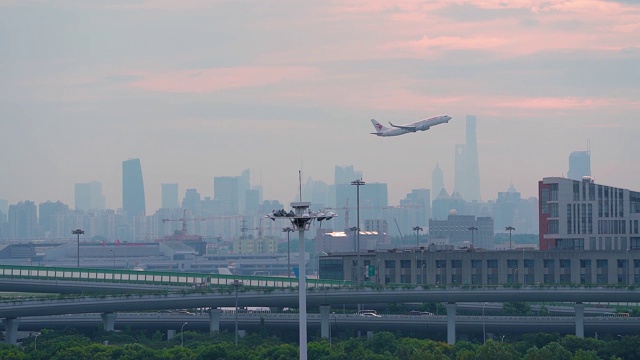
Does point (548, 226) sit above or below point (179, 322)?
above

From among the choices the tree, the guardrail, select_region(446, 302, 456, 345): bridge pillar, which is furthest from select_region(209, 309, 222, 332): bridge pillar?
the tree

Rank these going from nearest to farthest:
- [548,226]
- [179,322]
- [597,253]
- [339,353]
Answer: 1. [339,353]
2. [179,322]
3. [597,253]
4. [548,226]

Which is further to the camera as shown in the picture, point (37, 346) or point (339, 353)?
point (37, 346)

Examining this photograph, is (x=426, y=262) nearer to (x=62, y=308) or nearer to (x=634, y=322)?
(x=634, y=322)

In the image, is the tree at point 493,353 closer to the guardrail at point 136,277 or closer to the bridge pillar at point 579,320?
the bridge pillar at point 579,320

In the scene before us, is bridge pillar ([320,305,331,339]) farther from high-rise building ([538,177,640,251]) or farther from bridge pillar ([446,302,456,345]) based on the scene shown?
high-rise building ([538,177,640,251])

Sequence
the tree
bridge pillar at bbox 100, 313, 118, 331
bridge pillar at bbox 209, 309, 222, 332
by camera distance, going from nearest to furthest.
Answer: the tree, bridge pillar at bbox 100, 313, 118, 331, bridge pillar at bbox 209, 309, 222, 332

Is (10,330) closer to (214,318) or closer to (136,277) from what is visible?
(214,318)

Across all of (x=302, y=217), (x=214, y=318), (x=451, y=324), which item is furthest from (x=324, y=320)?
(x=302, y=217)

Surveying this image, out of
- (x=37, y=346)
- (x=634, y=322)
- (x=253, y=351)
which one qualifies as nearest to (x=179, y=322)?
(x=37, y=346)
